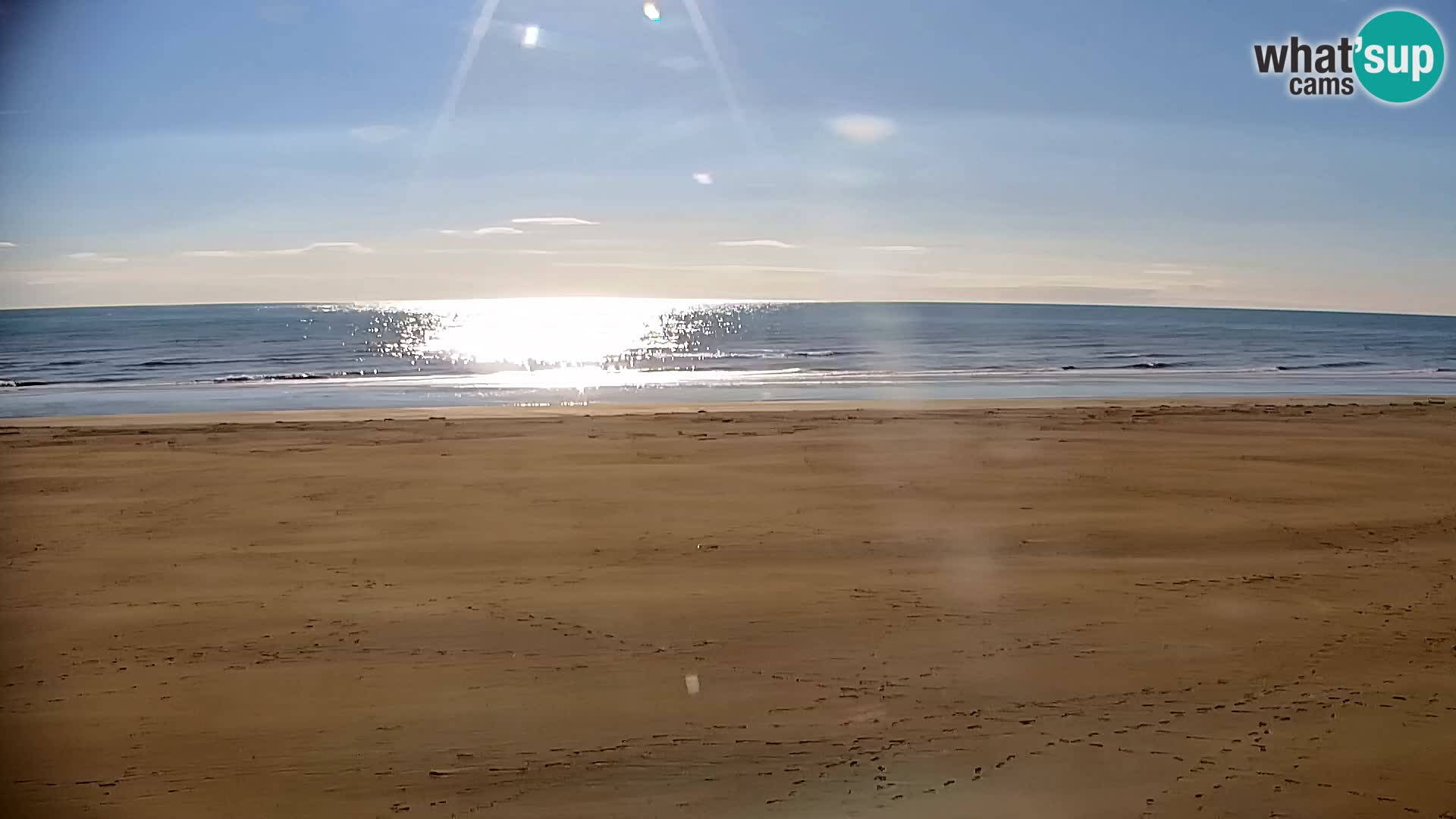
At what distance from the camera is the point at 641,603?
593 centimetres

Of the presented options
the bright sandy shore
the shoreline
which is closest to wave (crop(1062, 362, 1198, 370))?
the shoreline

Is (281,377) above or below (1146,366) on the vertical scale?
above

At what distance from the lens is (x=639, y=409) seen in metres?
17.5

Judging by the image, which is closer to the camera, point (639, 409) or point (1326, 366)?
point (639, 409)

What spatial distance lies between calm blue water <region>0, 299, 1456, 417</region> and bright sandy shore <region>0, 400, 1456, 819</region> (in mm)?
10866

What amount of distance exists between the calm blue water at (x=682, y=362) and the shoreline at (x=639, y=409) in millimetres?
1132

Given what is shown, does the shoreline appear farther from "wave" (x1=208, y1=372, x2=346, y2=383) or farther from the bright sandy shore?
"wave" (x1=208, y1=372, x2=346, y2=383)

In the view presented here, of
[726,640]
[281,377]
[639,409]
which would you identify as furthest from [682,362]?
[726,640]

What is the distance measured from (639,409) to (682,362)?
19768mm

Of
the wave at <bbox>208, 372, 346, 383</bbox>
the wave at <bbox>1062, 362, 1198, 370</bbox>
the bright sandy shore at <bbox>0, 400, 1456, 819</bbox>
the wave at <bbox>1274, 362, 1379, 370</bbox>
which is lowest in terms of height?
the bright sandy shore at <bbox>0, 400, 1456, 819</bbox>

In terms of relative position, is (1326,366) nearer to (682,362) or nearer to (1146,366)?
(1146,366)

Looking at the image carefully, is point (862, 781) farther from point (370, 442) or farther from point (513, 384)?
point (513, 384)

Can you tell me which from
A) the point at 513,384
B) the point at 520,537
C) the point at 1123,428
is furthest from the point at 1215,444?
the point at 513,384

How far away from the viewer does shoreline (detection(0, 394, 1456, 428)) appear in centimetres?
1584
